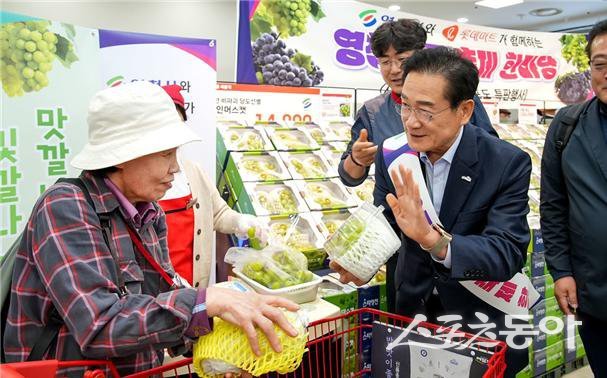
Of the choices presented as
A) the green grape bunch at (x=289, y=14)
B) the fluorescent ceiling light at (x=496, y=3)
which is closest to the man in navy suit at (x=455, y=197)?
Result: the green grape bunch at (x=289, y=14)

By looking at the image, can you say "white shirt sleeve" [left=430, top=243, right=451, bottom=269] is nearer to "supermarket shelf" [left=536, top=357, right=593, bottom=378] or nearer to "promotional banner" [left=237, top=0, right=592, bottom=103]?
"promotional banner" [left=237, top=0, right=592, bottom=103]

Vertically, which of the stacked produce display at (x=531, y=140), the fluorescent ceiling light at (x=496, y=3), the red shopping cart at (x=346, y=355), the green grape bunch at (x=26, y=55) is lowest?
the red shopping cart at (x=346, y=355)

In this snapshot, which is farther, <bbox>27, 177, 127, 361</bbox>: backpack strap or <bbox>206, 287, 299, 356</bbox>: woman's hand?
<bbox>27, 177, 127, 361</bbox>: backpack strap

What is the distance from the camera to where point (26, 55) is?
2156mm

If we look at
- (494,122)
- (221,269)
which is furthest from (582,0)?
(221,269)

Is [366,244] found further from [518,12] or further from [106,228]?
[518,12]

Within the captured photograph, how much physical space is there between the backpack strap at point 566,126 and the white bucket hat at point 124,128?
1787 mm

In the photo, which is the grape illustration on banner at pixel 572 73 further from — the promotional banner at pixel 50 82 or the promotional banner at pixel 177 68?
the promotional banner at pixel 50 82

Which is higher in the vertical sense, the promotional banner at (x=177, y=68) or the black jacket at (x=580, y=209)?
the promotional banner at (x=177, y=68)

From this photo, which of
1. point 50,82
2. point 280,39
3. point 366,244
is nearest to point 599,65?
point 366,244

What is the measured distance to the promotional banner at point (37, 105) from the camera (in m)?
2.11

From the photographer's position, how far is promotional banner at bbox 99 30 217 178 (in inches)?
103

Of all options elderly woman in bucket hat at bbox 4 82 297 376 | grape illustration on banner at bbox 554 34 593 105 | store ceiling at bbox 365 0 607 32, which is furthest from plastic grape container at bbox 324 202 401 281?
store ceiling at bbox 365 0 607 32

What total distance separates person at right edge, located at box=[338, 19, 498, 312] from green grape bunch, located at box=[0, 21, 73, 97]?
150 centimetres
